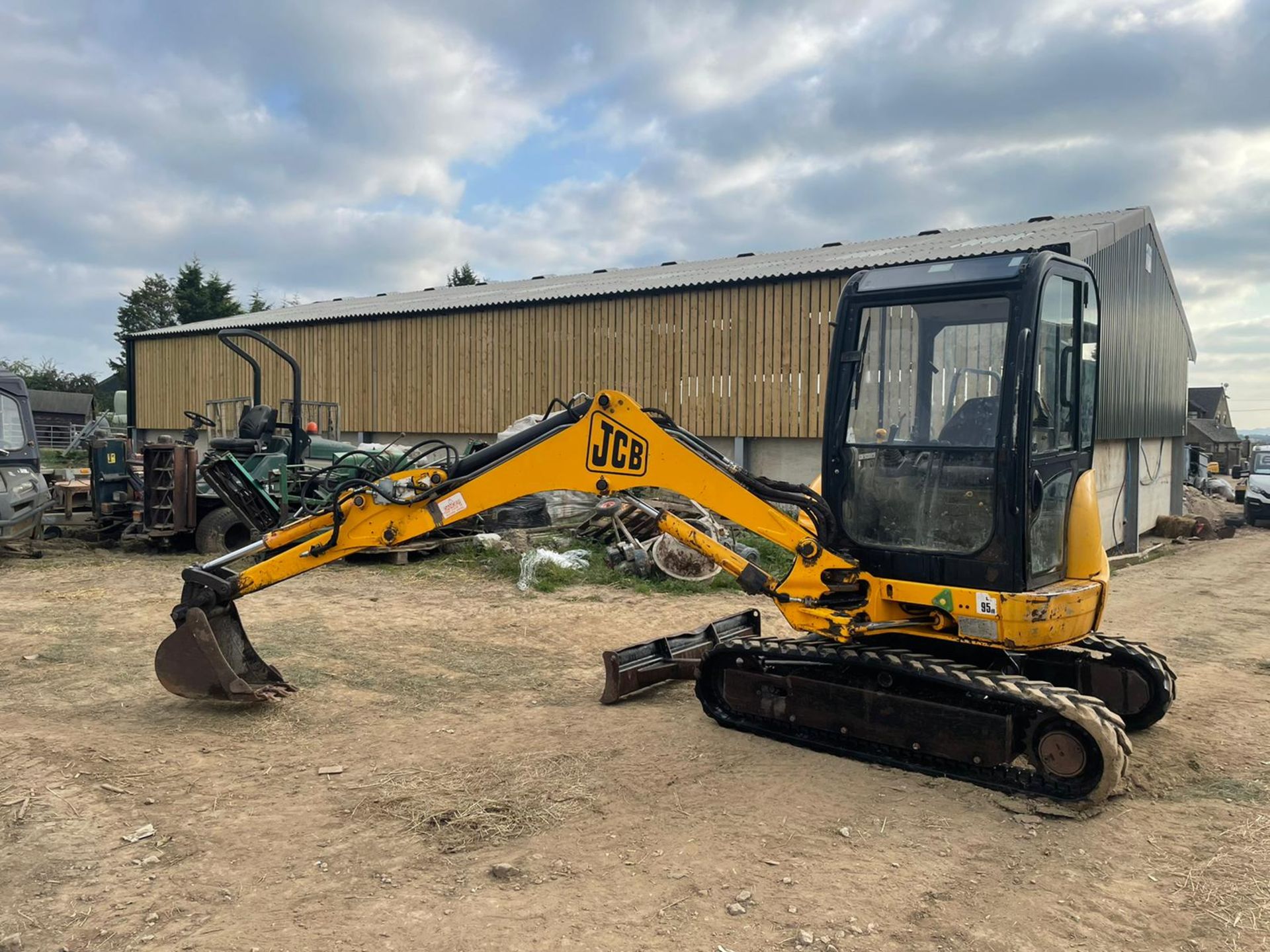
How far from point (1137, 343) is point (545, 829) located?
16.2 metres

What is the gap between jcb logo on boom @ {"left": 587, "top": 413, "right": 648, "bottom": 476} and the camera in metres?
5.64

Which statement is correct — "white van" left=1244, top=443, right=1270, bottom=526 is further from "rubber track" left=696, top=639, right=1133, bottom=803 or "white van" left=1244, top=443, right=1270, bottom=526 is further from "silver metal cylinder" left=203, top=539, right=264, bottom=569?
"silver metal cylinder" left=203, top=539, right=264, bottom=569

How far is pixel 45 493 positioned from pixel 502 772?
10561 millimetres

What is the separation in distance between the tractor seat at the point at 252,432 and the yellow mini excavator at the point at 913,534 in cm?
759

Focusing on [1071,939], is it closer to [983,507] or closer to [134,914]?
[983,507]

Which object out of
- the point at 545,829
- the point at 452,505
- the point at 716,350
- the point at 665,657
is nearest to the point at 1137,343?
the point at 716,350

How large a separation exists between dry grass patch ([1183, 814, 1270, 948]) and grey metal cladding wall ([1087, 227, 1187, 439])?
991cm

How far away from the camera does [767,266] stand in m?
17.5

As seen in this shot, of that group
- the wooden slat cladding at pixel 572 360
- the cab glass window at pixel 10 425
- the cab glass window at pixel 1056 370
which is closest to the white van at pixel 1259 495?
the wooden slat cladding at pixel 572 360

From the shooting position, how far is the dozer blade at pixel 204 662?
19.3ft

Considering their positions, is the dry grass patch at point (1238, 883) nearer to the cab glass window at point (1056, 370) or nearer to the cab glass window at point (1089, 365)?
the cab glass window at point (1056, 370)

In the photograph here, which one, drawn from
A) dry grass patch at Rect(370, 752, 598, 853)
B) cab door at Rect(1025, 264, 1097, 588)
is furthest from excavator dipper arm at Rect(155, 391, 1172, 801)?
dry grass patch at Rect(370, 752, 598, 853)

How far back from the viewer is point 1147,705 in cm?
568

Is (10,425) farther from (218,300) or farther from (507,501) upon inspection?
(218,300)
